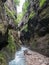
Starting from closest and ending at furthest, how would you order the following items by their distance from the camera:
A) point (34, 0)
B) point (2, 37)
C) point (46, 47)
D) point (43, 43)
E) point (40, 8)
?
point (2, 37) → point (46, 47) → point (43, 43) → point (40, 8) → point (34, 0)

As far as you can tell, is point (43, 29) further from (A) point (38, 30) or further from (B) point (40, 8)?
(B) point (40, 8)

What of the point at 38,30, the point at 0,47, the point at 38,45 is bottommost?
the point at 38,45

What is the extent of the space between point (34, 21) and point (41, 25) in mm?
4925

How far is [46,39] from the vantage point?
28234 millimetres

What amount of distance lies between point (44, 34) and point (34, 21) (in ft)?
21.8

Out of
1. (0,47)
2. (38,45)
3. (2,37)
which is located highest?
(2,37)

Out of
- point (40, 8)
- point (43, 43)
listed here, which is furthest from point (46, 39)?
point (40, 8)

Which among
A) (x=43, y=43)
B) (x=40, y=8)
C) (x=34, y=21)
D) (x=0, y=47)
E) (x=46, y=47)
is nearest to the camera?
(x=0, y=47)

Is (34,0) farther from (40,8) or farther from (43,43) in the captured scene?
(43,43)

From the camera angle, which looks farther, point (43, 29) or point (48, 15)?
point (43, 29)

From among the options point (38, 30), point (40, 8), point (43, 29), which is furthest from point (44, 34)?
point (40, 8)

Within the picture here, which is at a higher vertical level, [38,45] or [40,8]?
[40,8]

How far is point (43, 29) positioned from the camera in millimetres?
30125

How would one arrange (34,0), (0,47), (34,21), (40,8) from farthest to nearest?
(34,0) < (34,21) < (40,8) < (0,47)
